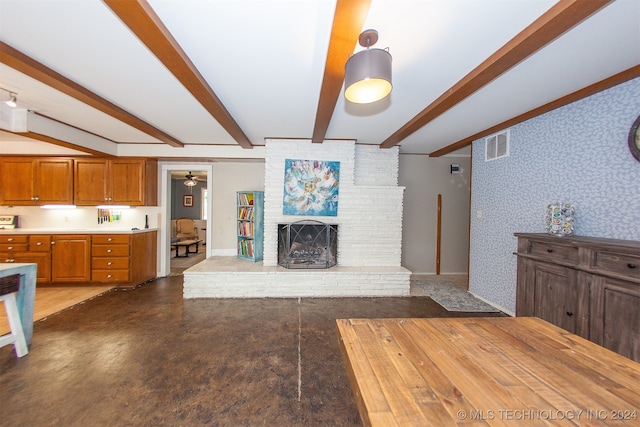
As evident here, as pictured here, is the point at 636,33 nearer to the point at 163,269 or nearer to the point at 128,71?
the point at 128,71

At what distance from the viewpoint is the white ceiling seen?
1.38 meters

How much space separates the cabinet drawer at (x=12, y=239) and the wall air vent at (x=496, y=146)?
6901 mm

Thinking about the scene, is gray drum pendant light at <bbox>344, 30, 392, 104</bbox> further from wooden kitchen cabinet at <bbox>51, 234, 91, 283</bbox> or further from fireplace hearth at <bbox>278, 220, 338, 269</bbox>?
wooden kitchen cabinet at <bbox>51, 234, 91, 283</bbox>

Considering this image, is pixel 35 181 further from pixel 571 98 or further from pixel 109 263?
pixel 571 98

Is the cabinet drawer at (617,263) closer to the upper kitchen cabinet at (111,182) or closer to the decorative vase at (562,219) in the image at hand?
the decorative vase at (562,219)

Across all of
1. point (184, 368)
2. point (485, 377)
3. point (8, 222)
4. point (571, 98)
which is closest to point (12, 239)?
point (8, 222)

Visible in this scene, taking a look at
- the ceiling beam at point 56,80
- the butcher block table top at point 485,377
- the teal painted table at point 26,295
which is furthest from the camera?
the teal painted table at point 26,295

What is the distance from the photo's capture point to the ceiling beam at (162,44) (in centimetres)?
129

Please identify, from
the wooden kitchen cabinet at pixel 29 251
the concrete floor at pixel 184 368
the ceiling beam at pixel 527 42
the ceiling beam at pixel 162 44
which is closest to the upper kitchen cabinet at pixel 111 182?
the wooden kitchen cabinet at pixel 29 251

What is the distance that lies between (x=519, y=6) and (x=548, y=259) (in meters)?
1.92

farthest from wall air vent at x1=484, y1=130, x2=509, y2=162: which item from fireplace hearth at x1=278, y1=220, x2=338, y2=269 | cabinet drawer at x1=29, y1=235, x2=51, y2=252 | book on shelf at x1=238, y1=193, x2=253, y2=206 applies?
cabinet drawer at x1=29, y1=235, x2=51, y2=252

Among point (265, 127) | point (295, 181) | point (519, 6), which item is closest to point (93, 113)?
point (265, 127)

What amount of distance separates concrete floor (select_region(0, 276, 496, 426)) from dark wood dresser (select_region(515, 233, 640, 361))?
1.06 m

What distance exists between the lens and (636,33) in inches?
59.4
